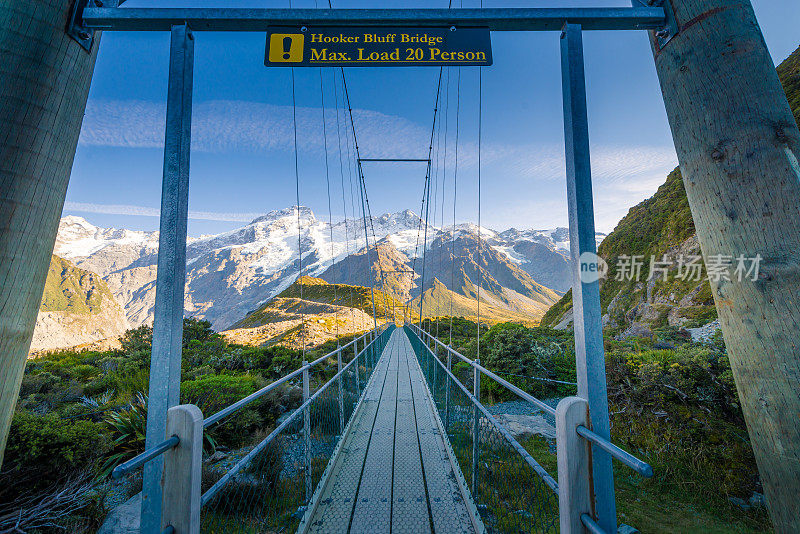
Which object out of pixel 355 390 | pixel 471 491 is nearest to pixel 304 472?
pixel 471 491

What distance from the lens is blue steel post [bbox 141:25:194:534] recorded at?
1.48 metres

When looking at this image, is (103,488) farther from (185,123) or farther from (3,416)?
(185,123)

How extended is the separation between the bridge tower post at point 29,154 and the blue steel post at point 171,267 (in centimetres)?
37

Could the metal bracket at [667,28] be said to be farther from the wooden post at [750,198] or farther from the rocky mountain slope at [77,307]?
the rocky mountain slope at [77,307]

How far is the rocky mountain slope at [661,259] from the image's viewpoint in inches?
554

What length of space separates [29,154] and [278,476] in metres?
2.09

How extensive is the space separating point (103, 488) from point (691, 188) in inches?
190

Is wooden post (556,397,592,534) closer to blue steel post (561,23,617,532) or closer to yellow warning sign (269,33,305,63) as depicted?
blue steel post (561,23,617,532)

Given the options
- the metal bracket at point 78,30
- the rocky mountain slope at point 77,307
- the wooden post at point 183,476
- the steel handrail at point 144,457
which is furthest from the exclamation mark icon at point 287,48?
the rocky mountain slope at point 77,307

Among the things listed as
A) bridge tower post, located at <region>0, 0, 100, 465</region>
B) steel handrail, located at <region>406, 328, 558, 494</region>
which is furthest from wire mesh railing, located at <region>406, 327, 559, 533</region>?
bridge tower post, located at <region>0, 0, 100, 465</region>

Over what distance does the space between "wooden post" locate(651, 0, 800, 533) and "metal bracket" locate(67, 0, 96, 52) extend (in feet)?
7.96

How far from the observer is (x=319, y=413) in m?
3.06

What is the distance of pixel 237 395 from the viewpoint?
5.11 metres

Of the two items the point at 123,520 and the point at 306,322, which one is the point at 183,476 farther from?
the point at 306,322
